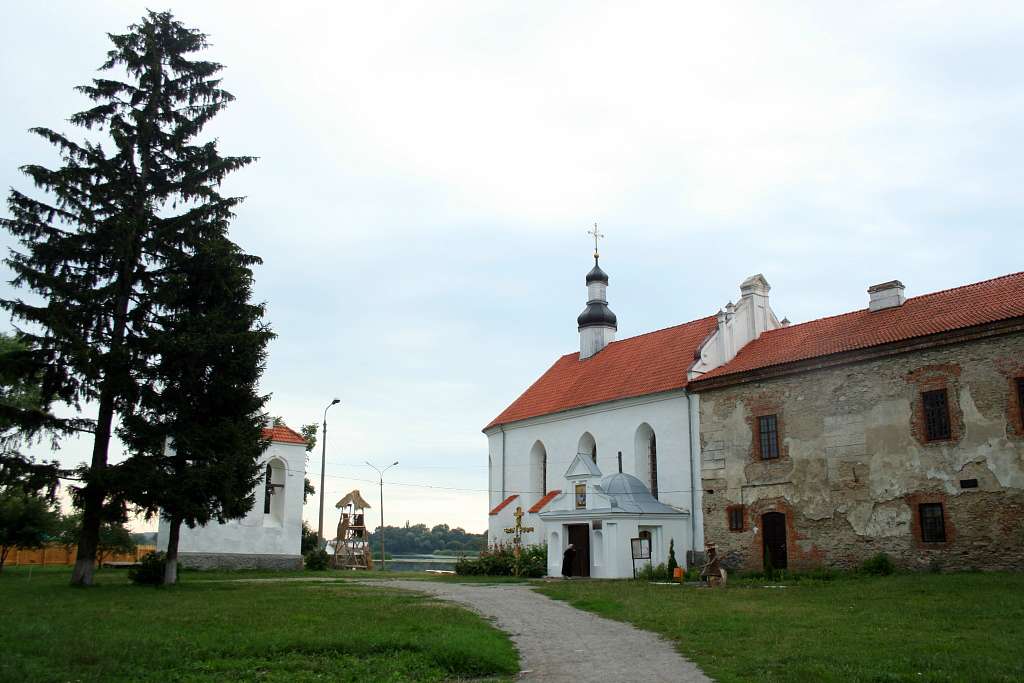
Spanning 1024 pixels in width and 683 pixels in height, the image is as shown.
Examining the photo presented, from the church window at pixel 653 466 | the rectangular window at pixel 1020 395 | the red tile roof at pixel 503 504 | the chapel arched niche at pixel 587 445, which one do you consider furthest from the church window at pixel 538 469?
the rectangular window at pixel 1020 395

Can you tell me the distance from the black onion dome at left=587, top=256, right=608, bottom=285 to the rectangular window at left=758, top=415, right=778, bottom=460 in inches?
646

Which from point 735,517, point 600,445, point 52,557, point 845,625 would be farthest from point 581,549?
point 52,557

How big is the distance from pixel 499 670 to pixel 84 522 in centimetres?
1615

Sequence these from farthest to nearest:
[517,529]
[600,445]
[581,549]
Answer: [517,529], [600,445], [581,549]

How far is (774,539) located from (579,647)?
55.0 ft

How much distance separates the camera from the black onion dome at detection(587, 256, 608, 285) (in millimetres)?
42969

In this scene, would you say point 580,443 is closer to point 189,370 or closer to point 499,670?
point 189,370

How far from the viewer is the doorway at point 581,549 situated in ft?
102

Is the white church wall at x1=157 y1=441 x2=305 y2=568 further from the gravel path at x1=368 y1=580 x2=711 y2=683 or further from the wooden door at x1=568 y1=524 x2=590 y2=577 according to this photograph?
the gravel path at x1=368 y1=580 x2=711 y2=683

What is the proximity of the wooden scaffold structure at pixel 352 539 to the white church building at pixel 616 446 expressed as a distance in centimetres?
592

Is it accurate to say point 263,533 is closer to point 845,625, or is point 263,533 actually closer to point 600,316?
point 600,316

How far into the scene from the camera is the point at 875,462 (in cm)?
2459

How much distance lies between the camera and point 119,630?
39.7ft

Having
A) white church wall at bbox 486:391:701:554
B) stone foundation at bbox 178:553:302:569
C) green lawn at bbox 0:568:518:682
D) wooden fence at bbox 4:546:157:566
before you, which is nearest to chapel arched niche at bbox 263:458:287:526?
stone foundation at bbox 178:553:302:569
